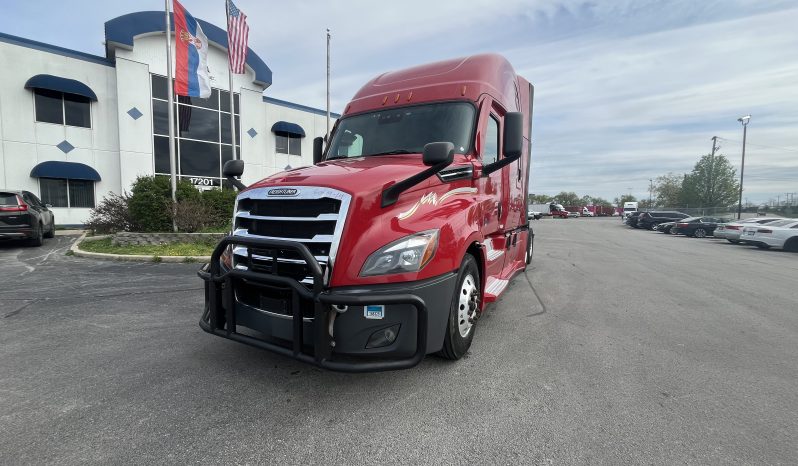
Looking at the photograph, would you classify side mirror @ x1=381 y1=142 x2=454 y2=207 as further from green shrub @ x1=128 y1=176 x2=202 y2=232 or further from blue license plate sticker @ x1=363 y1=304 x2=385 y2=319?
green shrub @ x1=128 y1=176 x2=202 y2=232

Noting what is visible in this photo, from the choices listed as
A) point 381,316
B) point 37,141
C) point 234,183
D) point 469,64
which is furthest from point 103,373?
point 37,141

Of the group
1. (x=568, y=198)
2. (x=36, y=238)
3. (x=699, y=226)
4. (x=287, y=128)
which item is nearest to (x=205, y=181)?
(x=287, y=128)

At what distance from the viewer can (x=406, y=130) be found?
14.0 ft

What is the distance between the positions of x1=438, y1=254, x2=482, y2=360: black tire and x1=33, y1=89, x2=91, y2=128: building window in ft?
65.0

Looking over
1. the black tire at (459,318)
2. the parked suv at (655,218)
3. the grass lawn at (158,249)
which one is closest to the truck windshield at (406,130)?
the black tire at (459,318)

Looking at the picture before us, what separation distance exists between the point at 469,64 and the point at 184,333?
14.8 feet

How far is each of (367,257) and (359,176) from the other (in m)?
0.72

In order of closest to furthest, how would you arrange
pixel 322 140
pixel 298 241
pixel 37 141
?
pixel 298 241
pixel 322 140
pixel 37 141

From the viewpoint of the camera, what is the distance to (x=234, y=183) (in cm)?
393

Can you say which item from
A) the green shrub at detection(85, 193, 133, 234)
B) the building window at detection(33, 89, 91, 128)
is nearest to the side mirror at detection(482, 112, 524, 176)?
the green shrub at detection(85, 193, 133, 234)

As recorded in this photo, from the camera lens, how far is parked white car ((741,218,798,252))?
604 inches

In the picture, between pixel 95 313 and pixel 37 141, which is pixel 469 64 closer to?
pixel 95 313

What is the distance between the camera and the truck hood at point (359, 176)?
2869 mm

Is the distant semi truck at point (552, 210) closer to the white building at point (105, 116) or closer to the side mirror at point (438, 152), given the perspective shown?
the white building at point (105, 116)
